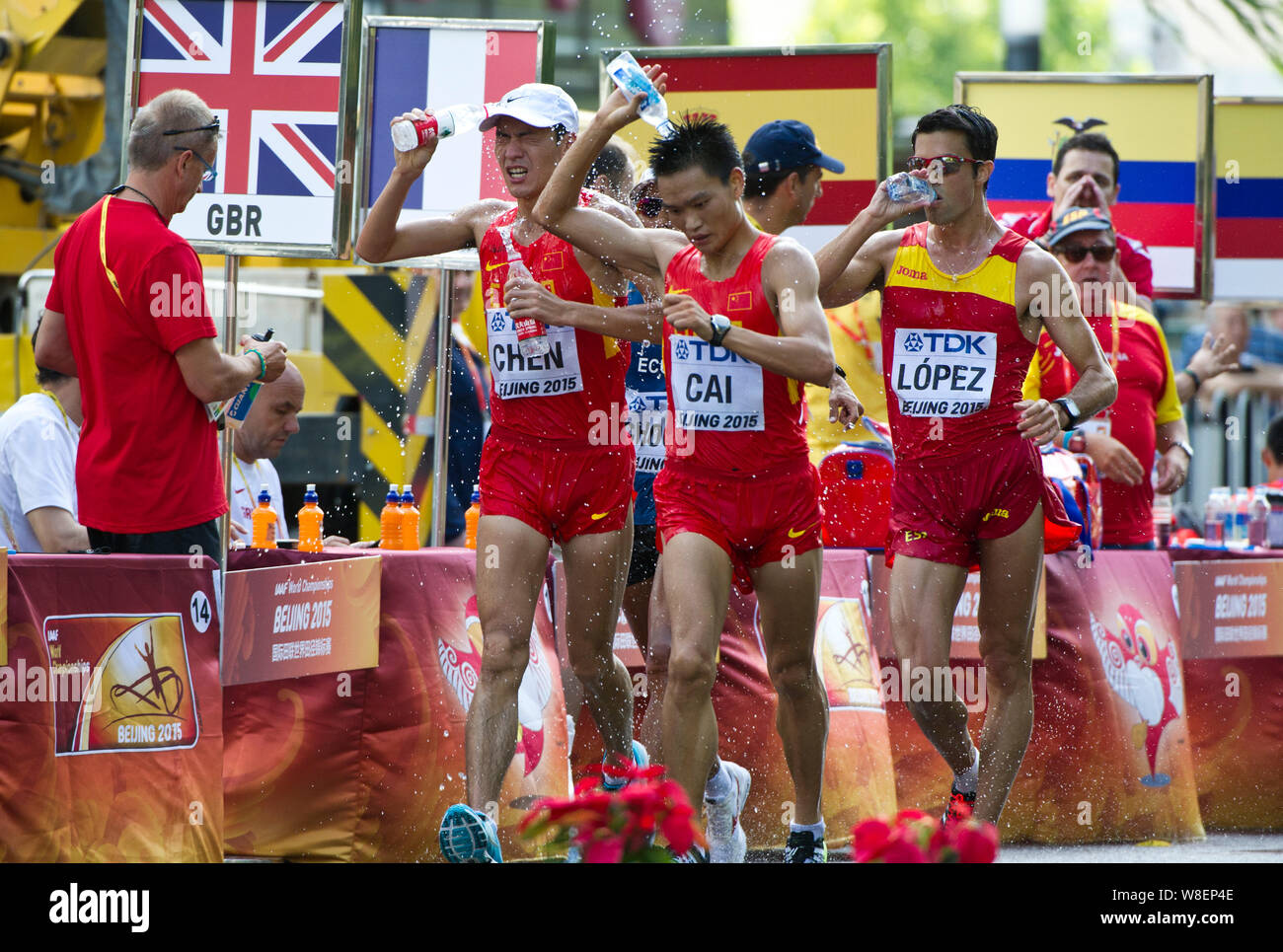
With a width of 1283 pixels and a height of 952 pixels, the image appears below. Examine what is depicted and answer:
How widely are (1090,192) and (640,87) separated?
3.91m

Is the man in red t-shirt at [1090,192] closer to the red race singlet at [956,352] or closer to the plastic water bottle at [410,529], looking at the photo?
the red race singlet at [956,352]

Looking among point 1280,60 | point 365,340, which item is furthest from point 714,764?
point 365,340

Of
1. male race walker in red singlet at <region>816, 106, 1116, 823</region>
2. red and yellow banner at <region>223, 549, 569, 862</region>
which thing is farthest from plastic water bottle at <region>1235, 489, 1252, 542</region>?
red and yellow banner at <region>223, 549, 569, 862</region>

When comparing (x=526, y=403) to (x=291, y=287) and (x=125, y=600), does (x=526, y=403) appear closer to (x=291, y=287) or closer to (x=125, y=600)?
(x=125, y=600)

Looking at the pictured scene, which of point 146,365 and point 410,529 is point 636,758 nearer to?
point 410,529

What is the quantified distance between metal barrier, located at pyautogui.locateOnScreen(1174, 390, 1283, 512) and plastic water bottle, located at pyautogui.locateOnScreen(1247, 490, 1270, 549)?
3424mm

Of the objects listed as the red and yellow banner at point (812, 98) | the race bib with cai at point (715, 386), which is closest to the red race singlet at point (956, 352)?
the race bib with cai at point (715, 386)

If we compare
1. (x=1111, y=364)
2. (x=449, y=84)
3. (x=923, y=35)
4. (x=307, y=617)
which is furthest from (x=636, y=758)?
(x=923, y=35)

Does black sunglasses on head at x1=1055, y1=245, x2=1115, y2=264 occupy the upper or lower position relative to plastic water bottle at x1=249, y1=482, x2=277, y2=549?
upper

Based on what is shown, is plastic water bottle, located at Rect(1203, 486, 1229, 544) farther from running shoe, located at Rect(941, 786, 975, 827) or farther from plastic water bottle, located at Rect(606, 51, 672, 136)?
plastic water bottle, located at Rect(606, 51, 672, 136)

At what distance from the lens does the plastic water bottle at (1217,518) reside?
955 centimetres

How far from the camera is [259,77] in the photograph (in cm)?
709

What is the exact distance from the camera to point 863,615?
758 centimetres

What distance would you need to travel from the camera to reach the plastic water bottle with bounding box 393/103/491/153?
595 centimetres
